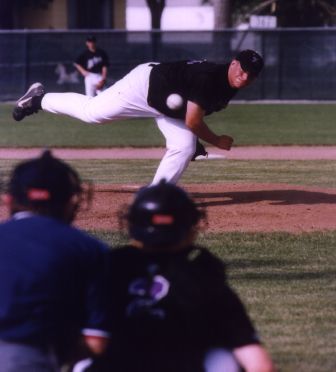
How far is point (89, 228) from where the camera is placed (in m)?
9.56

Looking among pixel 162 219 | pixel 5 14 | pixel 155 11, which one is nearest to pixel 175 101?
pixel 162 219

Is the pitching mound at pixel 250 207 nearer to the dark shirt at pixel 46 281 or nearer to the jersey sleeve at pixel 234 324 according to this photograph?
the dark shirt at pixel 46 281

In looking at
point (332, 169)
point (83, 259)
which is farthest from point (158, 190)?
point (332, 169)

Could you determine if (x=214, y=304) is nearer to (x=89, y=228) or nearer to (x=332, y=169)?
(x=89, y=228)

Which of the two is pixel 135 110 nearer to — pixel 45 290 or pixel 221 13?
pixel 45 290

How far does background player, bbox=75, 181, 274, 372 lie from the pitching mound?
5717 mm

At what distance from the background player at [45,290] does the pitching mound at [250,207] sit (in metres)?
5.65

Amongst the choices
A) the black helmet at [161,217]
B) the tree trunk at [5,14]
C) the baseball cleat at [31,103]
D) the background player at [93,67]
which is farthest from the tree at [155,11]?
the black helmet at [161,217]

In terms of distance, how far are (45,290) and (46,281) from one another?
0.03 metres

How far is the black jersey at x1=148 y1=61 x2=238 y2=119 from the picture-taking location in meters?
9.61

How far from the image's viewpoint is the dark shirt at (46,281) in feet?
11.8

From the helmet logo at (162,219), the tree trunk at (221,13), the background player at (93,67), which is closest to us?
the helmet logo at (162,219)

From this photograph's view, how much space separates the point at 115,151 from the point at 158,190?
14.4 meters

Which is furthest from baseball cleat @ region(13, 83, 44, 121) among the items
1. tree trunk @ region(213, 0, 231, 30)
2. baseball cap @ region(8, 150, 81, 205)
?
tree trunk @ region(213, 0, 231, 30)
